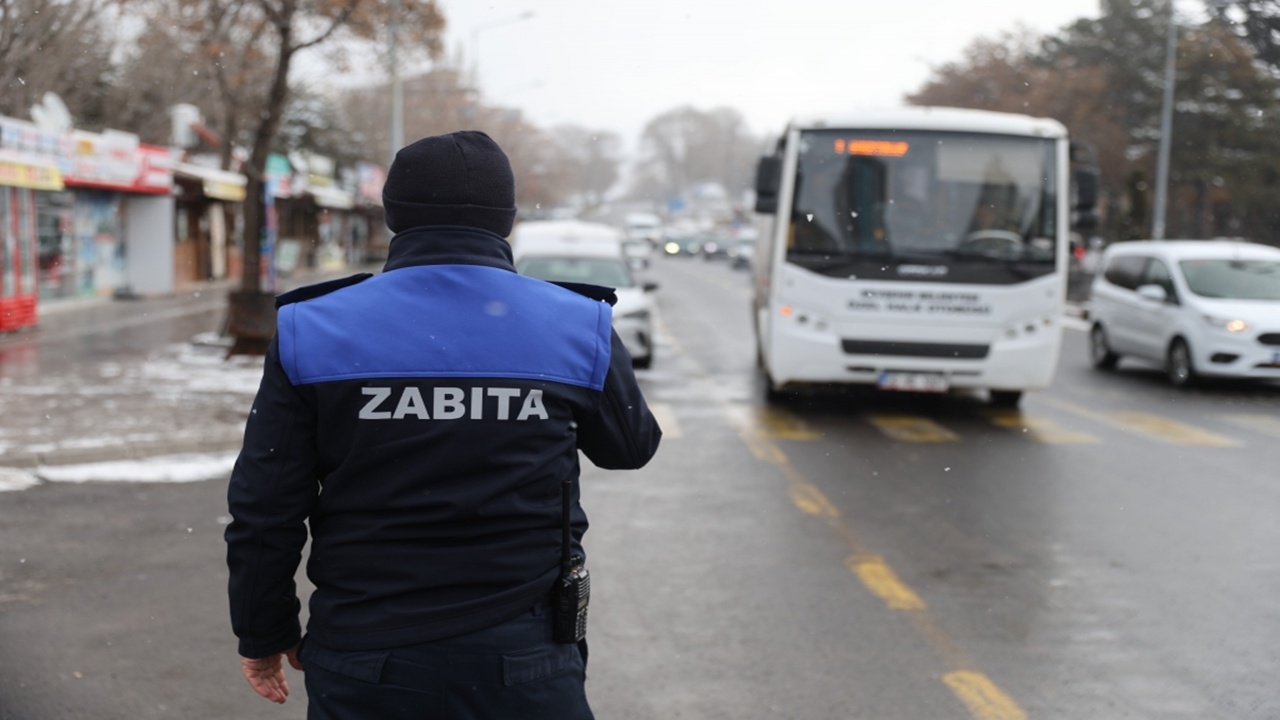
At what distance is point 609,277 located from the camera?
16.5 metres

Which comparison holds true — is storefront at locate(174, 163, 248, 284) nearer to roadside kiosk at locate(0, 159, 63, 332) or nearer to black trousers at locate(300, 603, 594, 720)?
roadside kiosk at locate(0, 159, 63, 332)

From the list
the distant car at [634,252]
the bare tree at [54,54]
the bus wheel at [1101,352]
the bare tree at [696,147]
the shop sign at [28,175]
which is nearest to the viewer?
the bare tree at [54,54]

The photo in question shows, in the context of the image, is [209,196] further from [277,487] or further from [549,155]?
[277,487]

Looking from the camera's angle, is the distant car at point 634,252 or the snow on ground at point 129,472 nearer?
the snow on ground at point 129,472

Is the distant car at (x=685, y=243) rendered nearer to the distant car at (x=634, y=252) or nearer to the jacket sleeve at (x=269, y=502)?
the distant car at (x=634, y=252)

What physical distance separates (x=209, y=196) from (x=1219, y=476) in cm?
2934

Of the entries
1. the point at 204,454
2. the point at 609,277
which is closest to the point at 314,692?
the point at 204,454

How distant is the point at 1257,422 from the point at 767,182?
5274 millimetres

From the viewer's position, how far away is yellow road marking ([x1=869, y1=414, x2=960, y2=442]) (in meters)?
11.0

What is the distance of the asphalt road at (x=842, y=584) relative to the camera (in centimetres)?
462

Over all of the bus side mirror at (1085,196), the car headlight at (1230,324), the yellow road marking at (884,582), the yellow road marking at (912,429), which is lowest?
the yellow road marking at (912,429)

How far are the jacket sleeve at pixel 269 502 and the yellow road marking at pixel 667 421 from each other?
7.94 metres

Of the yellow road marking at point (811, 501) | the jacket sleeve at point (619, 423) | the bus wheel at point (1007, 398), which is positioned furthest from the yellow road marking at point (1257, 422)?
the jacket sleeve at point (619, 423)

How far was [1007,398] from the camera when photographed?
13.6m
